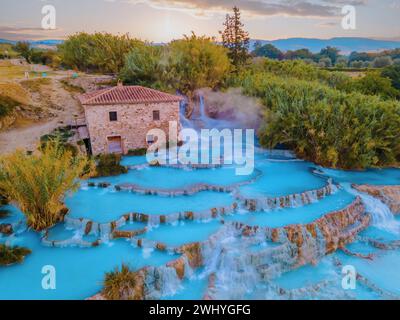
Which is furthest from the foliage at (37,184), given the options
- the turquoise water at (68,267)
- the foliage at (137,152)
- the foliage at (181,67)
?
the foliage at (181,67)

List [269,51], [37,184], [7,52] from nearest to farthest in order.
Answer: [37,184], [7,52], [269,51]

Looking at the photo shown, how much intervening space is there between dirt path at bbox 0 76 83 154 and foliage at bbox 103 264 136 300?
48.6 feet

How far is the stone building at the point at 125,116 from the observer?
22953 millimetres

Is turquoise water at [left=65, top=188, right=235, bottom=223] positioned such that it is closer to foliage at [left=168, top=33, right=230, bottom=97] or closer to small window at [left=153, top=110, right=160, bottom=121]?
small window at [left=153, top=110, right=160, bottom=121]

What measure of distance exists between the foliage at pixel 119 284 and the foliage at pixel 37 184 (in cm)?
497

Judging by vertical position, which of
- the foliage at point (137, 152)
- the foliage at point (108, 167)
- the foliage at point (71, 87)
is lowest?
the foliage at point (108, 167)

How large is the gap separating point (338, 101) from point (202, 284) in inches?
676

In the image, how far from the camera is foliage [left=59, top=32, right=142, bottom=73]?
41.7 metres

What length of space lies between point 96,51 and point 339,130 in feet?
105

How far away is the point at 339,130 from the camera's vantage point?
22.3 metres

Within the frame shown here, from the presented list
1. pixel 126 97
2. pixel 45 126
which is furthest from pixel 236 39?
pixel 45 126

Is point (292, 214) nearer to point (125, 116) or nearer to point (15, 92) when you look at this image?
point (125, 116)
